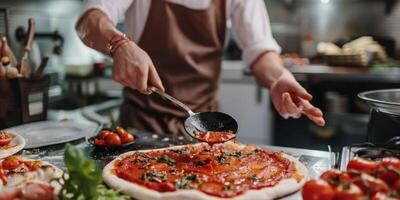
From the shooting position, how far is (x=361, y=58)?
362cm

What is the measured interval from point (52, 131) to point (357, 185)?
132 centimetres

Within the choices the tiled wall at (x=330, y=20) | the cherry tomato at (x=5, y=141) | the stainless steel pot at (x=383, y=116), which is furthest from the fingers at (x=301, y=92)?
the tiled wall at (x=330, y=20)

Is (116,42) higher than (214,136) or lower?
higher

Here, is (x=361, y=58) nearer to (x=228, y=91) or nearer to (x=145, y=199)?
(x=228, y=91)

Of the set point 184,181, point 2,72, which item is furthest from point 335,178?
point 2,72

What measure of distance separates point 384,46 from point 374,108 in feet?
9.47

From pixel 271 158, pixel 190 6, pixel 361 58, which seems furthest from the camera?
pixel 361 58

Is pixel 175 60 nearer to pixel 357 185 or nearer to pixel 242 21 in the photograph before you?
pixel 242 21

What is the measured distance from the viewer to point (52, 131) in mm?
1879

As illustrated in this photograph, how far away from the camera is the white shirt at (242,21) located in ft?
6.70

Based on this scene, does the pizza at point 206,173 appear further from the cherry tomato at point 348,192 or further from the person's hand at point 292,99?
the cherry tomato at point 348,192

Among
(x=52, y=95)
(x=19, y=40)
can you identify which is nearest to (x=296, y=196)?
(x=19, y=40)

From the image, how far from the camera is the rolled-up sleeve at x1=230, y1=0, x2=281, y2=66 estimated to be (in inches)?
84.4

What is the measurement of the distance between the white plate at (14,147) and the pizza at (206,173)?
1.13 ft
